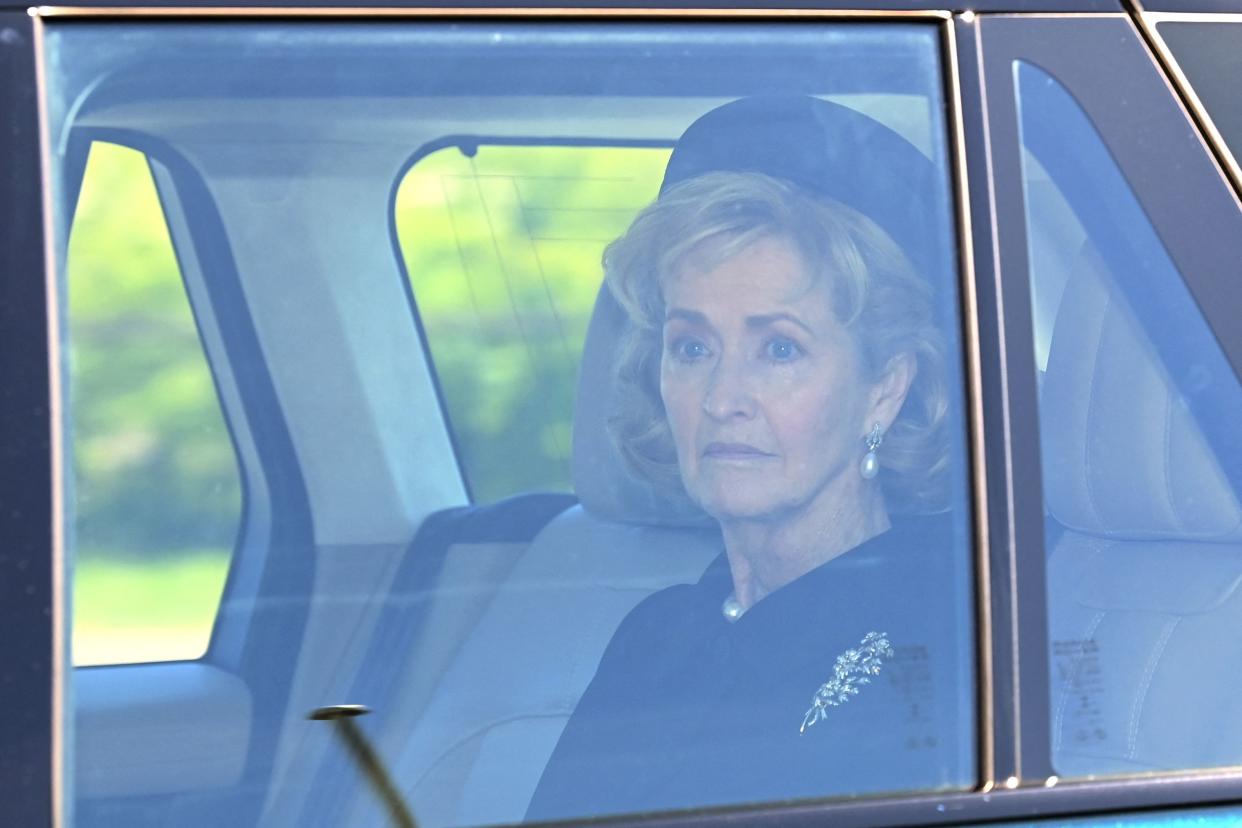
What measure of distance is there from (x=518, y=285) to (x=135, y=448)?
362mm

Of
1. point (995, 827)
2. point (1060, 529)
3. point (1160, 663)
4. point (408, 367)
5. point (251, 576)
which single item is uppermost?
point (408, 367)

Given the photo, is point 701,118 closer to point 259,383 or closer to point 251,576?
point 259,383

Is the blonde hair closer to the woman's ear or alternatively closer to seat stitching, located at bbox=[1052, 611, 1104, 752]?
the woman's ear

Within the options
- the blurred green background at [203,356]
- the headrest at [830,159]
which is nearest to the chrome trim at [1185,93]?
the headrest at [830,159]

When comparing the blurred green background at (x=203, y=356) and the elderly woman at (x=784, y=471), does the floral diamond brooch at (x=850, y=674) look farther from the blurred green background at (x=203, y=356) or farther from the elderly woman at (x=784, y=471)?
the blurred green background at (x=203, y=356)

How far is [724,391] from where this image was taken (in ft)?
4.94

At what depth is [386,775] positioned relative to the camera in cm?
143

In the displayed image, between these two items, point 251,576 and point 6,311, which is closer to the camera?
point 6,311

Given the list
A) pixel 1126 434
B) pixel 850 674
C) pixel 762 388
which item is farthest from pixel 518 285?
pixel 1126 434

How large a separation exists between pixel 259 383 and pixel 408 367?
0.14 metres

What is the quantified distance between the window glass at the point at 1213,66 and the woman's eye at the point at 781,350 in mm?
488

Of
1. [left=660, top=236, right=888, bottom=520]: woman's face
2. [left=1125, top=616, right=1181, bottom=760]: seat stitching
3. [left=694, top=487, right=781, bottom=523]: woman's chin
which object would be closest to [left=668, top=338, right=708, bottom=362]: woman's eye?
[left=660, top=236, right=888, bottom=520]: woman's face

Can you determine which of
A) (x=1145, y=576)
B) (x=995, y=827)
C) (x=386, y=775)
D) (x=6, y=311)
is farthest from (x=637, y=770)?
(x=6, y=311)

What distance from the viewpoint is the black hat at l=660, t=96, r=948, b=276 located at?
1.53 m
